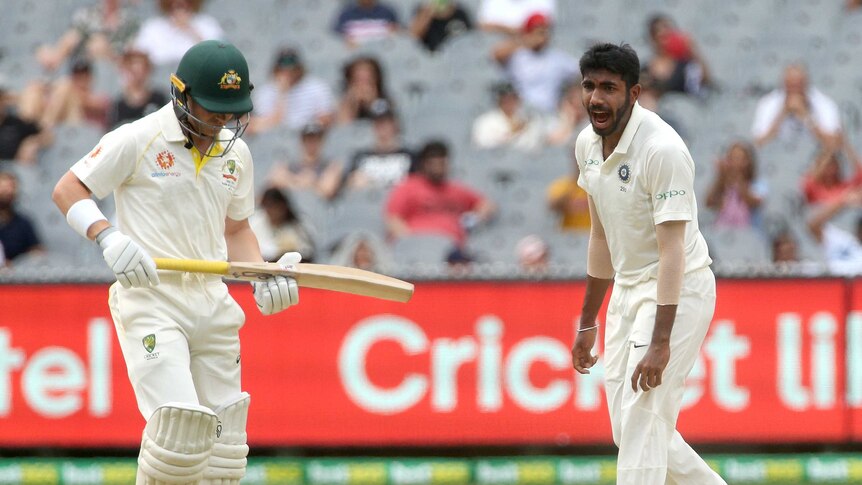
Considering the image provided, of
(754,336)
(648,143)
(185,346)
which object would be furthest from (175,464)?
(754,336)

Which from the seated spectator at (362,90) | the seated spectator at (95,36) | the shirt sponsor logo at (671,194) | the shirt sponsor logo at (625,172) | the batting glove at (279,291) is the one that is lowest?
the batting glove at (279,291)

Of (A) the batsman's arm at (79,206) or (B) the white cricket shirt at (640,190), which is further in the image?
(A) the batsman's arm at (79,206)

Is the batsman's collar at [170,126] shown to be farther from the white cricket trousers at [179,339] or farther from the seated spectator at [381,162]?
the seated spectator at [381,162]

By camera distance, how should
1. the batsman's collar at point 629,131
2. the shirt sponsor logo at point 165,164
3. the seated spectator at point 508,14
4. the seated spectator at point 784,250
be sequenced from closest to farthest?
the batsman's collar at point 629,131, the shirt sponsor logo at point 165,164, the seated spectator at point 784,250, the seated spectator at point 508,14

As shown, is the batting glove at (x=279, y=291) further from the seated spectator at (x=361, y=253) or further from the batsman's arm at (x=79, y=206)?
the seated spectator at (x=361, y=253)

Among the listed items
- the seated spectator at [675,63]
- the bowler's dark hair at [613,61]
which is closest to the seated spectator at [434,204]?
the seated spectator at [675,63]

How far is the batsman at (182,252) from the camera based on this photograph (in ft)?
16.2

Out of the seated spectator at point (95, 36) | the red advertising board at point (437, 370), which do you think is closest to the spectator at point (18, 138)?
the seated spectator at point (95, 36)

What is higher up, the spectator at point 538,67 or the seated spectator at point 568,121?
the spectator at point 538,67

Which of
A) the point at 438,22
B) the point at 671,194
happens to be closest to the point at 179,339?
the point at 671,194

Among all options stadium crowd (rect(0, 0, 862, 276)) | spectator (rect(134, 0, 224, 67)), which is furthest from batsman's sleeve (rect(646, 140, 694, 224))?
spectator (rect(134, 0, 224, 67))

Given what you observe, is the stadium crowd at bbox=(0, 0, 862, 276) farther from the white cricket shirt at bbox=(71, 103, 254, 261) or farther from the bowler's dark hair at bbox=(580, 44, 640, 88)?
the bowler's dark hair at bbox=(580, 44, 640, 88)

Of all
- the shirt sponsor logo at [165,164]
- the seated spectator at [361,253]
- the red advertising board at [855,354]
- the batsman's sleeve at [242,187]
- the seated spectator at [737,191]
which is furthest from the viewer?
the seated spectator at [737,191]

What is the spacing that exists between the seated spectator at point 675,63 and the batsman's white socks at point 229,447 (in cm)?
641
